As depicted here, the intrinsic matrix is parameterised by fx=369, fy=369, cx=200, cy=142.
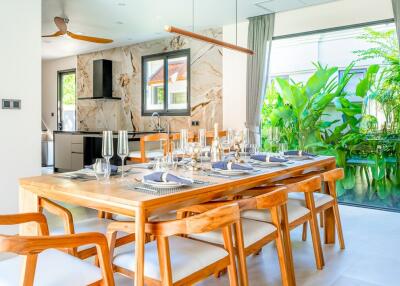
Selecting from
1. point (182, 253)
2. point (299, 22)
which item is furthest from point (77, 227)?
point (299, 22)

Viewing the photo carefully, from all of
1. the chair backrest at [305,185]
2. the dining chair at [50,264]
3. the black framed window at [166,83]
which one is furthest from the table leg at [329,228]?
the black framed window at [166,83]

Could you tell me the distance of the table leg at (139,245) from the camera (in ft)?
5.36

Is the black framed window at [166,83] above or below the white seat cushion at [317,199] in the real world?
above

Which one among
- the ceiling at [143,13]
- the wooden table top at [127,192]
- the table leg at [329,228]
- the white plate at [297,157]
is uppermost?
the ceiling at [143,13]

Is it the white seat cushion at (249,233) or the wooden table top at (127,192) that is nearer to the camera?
the wooden table top at (127,192)

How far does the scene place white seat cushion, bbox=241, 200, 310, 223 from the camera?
2514 millimetres

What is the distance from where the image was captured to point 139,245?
1.65 m

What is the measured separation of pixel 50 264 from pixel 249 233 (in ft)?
3.62

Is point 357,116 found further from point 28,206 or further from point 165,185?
point 28,206

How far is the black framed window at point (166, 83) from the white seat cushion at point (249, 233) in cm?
460

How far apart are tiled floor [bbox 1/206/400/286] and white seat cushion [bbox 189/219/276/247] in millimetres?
472

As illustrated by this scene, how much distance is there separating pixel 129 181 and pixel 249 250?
31.6 inches

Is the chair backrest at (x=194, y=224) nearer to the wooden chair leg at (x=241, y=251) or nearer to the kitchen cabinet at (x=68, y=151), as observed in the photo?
the wooden chair leg at (x=241, y=251)

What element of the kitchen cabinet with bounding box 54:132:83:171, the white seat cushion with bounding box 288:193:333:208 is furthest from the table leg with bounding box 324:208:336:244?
the kitchen cabinet with bounding box 54:132:83:171
